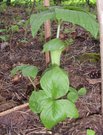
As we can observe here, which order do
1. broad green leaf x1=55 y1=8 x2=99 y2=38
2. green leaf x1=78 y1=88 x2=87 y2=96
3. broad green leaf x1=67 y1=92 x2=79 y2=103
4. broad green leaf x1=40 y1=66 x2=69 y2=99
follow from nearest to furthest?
broad green leaf x1=55 y1=8 x2=99 y2=38, broad green leaf x1=40 y1=66 x2=69 y2=99, broad green leaf x1=67 y1=92 x2=79 y2=103, green leaf x1=78 y1=88 x2=87 y2=96

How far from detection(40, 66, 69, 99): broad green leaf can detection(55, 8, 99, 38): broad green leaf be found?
207mm

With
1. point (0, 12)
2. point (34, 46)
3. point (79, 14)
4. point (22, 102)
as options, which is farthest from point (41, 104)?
point (0, 12)

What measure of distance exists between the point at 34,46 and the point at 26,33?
1.00 feet

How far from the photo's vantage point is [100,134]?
3.75ft

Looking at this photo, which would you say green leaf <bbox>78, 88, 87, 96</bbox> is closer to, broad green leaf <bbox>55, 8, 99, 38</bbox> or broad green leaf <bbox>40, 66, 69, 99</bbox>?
broad green leaf <bbox>40, 66, 69, 99</bbox>

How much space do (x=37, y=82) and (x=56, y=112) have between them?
435 mm

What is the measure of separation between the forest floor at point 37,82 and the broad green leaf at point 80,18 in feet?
1.34

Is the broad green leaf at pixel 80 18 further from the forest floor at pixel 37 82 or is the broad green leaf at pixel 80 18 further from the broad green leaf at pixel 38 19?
the forest floor at pixel 37 82

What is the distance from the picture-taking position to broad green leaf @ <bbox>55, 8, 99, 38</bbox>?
0.98 meters

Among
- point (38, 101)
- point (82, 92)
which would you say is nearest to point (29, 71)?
point (38, 101)

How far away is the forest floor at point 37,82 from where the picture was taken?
1.18 metres

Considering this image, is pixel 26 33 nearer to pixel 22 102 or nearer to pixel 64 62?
pixel 64 62

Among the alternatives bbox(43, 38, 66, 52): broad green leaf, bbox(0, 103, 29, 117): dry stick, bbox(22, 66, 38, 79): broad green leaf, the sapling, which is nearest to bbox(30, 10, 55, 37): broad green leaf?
the sapling

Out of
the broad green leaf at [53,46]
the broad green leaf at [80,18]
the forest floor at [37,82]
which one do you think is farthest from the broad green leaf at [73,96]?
the broad green leaf at [80,18]
